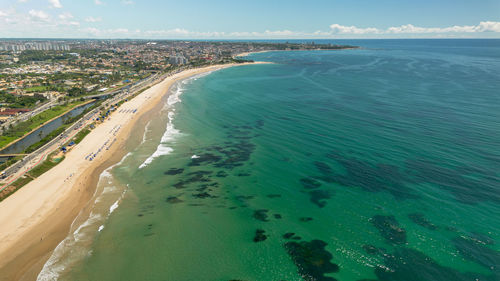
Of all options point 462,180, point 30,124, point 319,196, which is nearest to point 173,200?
point 319,196

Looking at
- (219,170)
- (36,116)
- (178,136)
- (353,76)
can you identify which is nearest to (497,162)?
(219,170)

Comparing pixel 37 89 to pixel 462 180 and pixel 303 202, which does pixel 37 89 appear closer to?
pixel 303 202

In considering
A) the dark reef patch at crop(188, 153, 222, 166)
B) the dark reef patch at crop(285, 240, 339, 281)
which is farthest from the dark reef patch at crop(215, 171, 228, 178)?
the dark reef patch at crop(285, 240, 339, 281)

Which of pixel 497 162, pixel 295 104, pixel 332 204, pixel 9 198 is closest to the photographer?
pixel 332 204

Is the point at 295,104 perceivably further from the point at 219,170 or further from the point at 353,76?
the point at 353,76

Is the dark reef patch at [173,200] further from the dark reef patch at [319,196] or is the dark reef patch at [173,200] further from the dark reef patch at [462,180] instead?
the dark reef patch at [462,180]

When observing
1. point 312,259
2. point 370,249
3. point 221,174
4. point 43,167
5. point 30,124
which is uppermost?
point 30,124
